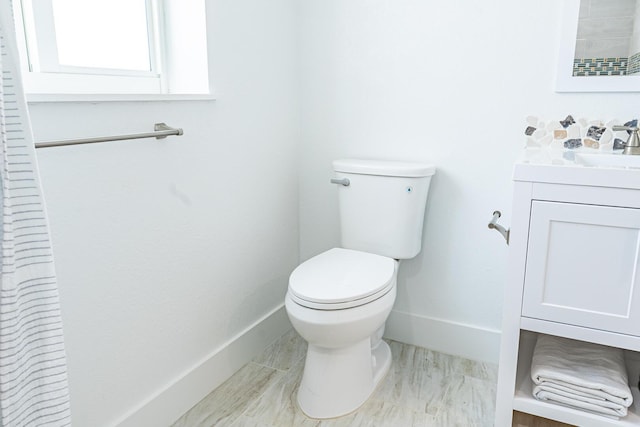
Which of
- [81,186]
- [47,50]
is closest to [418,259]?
[81,186]

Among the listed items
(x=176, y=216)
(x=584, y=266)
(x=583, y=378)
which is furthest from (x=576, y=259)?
(x=176, y=216)

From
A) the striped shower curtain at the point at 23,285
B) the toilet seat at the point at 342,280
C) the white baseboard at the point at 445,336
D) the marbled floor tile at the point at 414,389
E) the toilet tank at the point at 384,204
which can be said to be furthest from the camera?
the white baseboard at the point at 445,336

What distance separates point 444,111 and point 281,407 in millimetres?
1246

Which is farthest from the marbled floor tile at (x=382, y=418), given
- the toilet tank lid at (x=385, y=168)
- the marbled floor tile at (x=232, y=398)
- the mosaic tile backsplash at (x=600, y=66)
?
the mosaic tile backsplash at (x=600, y=66)

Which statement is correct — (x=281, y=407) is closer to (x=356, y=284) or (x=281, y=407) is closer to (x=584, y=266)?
(x=356, y=284)

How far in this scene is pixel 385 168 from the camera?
1858 millimetres

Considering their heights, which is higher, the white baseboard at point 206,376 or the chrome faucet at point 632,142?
the chrome faucet at point 632,142

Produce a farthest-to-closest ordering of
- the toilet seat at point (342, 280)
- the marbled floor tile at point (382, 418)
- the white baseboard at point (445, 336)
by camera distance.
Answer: the white baseboard at point (445, 336), the marbled floor tile at point (382, 418), the toilet seat at point (342, 280)

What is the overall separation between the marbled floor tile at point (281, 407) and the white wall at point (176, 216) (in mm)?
212

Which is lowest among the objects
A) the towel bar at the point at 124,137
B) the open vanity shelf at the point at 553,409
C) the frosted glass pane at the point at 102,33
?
the open vanity shelf at the point at 553,409

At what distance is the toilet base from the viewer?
1.69 meters

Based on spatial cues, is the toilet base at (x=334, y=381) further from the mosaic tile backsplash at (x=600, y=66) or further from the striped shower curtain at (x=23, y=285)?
the mosaic tile backsplash at (x=600, y=66)

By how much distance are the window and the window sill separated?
0.07 ft

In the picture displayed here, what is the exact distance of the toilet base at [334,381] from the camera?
1.69m
